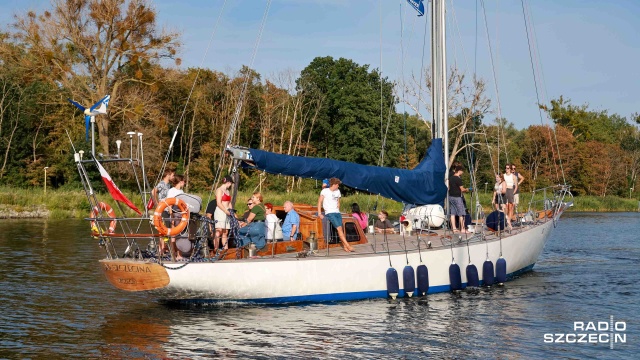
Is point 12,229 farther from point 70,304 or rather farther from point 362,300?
point 362,300

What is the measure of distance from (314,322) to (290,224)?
2.80 metres

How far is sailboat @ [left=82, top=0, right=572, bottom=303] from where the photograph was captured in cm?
1517

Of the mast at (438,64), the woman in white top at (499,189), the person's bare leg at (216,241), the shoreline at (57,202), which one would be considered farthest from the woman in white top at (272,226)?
the shoreline at (57,202)

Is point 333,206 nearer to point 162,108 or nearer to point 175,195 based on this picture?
point 175,195

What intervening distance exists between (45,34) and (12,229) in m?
18.9

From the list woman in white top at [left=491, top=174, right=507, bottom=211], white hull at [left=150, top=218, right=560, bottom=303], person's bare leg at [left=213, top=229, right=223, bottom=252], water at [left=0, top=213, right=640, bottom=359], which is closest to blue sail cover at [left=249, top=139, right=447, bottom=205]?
white hull at [left=150, top=218, right=560, bottom=303]

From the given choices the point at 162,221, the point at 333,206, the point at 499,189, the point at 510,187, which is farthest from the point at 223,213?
the point at 510,187

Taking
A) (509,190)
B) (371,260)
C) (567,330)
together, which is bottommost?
(567,330)

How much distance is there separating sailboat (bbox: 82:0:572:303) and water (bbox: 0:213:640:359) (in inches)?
14.6

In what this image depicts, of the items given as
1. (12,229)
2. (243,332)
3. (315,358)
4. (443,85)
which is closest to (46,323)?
(243,332)

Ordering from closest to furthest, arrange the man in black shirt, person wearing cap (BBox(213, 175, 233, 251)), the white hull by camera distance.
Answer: the white hull → person wearing cap (BBox(213, 175, 233, 251)) → the man in black shirt

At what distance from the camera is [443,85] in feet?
65.7

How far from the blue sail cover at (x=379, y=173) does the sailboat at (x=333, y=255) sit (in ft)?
0.07

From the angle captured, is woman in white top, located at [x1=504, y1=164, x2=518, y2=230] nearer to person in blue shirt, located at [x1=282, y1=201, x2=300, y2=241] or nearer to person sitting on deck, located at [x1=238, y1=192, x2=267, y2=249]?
person in blue shirt, located at [x1=282, y1=201, x2=300, y2=241]
